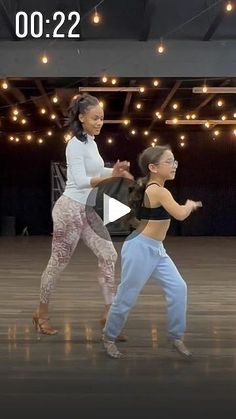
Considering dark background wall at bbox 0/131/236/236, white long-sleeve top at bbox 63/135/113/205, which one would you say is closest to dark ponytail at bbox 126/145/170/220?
white long-sleeve top at bbox 63/135/113/205

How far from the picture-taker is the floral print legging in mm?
3531

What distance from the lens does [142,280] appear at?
312 cm

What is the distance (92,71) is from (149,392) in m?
6.47

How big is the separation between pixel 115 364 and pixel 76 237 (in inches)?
31.3

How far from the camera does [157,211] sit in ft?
10.2

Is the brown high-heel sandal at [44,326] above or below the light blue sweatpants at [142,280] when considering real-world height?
below

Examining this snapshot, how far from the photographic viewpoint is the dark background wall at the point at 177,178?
17219 mm

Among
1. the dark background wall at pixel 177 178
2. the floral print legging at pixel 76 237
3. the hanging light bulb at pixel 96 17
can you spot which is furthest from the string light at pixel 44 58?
the dark background wall at pixel 177 178

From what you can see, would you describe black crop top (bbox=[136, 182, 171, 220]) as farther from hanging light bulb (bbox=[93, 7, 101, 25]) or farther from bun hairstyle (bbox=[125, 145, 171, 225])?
hanging light bulb (bbox=[93, 7, 101, 25])

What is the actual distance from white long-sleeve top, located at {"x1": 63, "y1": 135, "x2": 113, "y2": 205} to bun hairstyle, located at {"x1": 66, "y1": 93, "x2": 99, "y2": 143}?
0.11ft

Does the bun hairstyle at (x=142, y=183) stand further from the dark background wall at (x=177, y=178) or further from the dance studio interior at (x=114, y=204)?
the dark background wall at (x=177, y=178)

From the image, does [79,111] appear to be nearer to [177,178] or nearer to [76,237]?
[76,237]

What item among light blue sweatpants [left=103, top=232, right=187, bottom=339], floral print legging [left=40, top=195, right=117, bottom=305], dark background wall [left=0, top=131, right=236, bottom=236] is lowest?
light blue sweatpants [left=103, top=232, right=187, bottom=339]

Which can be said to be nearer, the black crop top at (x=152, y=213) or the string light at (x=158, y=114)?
the black crop top at (x=152, y=213)
